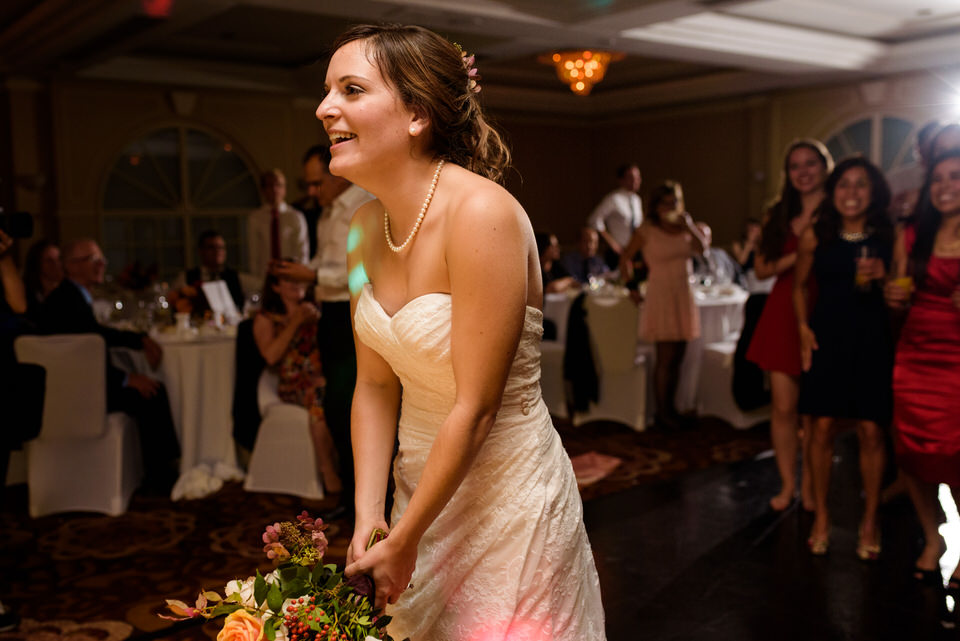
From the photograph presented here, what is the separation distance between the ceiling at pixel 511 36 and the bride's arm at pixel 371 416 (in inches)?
178

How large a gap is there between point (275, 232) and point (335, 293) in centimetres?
295

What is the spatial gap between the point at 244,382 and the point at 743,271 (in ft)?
16.6

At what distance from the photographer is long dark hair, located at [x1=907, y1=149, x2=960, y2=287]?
3.16 metres

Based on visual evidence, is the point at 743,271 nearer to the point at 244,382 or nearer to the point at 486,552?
the point at 244,382

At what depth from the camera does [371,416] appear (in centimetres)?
142

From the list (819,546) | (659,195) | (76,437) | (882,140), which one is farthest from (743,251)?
(76,437)

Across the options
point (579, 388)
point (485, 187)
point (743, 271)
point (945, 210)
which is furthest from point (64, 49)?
point (485, 187)

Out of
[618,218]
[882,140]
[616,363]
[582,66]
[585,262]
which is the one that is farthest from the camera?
[882,140]

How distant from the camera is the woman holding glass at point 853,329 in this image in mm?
3332

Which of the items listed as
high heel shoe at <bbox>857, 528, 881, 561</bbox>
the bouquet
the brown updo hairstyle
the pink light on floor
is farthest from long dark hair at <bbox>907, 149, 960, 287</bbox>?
the pink light on floor

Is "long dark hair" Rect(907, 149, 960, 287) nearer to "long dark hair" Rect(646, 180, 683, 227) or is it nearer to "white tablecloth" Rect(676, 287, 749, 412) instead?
"long dark hair" Rect(646, 180, 683, 227)

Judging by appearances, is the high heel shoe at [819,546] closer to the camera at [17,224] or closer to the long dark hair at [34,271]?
the camera at [17,224]

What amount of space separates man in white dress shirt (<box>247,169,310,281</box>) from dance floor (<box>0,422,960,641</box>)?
2.61 meters

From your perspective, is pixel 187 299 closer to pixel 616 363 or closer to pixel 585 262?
pixel 616 363
